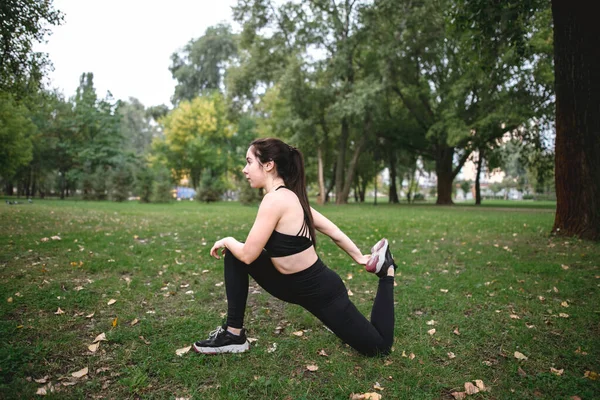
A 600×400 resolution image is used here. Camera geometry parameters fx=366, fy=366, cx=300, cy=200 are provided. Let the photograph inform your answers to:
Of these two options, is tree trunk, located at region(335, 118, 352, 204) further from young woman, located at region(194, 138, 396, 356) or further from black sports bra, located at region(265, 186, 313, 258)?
black sports bra, located at region(265, 186, 313, 258)

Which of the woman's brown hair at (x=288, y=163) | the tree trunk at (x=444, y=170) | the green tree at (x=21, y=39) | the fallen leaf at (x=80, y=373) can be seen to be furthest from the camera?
the tree trunk at (x=444, y=170)

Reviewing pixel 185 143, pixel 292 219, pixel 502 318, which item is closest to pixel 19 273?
pixel 292 219

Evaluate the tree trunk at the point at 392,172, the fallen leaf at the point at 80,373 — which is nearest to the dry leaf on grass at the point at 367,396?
the fallen leaf at the point at 80,373

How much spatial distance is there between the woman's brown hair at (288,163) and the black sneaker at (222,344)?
1203mm

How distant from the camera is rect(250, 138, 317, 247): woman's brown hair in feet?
10.5

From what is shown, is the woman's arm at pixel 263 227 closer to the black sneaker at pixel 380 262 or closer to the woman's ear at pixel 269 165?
the woman's ear at pixel 269 165

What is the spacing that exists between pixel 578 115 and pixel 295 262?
29.3 ft

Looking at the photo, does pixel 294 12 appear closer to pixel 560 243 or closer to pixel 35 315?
pixel 560 243

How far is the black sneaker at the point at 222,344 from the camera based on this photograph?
3.37m

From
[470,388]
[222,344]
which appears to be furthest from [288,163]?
[470,388]

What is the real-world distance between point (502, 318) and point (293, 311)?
8.27ft

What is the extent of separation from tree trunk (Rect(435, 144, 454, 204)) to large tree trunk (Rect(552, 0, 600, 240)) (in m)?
22.4

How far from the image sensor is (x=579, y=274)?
6.09 m

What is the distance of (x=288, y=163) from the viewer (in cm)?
326
